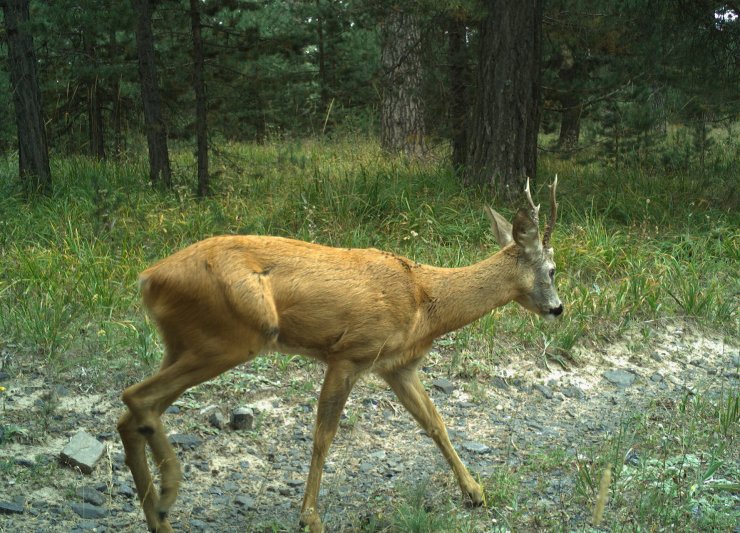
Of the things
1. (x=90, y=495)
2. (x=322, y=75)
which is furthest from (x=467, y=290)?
(x=322, y=75)

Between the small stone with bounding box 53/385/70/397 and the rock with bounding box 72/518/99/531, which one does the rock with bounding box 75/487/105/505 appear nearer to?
the rock with bounding box 72/518/99/531

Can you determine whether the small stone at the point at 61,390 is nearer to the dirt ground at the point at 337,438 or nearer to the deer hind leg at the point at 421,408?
the dirt ground at the point at 337,438

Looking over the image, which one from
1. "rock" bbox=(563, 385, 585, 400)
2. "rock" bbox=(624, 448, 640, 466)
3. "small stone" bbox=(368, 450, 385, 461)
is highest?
"rock" bbox=(624, 448, 640, 466)

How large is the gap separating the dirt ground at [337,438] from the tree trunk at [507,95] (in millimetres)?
3069

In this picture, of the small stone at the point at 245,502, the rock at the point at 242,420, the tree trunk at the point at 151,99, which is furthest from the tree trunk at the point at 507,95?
the small stone at the point at 245,502

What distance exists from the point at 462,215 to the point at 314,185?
5.08 feet

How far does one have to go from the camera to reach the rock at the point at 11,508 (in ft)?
13.6

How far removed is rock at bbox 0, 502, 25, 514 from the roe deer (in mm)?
590

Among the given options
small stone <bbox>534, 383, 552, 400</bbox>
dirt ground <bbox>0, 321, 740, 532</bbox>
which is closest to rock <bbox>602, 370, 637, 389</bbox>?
dirt ground <bbox>0, 321, 740, 532</bbox>

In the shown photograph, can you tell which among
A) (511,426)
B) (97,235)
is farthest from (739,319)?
(97,235)

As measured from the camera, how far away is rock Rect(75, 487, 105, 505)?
4336 mm

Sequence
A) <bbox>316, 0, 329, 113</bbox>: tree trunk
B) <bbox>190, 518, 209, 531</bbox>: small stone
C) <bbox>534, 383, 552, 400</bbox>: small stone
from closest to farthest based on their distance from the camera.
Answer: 1. <bbox>190, 518, 209, 531</bbox>: small stone
2. <bbox>534, 383, 552, 400</bbox>: small stone
3. <bbox>316, 0, 329, 113</bbox>: tree trunk

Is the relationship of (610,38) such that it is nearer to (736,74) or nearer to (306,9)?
(736,74)

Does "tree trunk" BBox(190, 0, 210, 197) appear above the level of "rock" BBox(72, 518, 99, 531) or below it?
above
